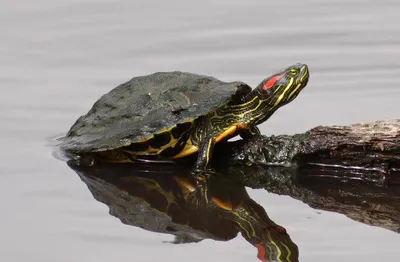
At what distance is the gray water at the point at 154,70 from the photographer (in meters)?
6.93

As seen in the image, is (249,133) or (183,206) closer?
(183,206)

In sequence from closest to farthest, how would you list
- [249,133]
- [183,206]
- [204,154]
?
[183,206], [204,154], [249,133]

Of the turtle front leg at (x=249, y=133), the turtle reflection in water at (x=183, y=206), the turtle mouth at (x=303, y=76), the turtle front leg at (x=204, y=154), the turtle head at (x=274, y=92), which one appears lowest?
the turtle reflection in water at (x=183, y=206)

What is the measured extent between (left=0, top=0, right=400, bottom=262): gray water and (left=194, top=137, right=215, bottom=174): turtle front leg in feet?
1.69

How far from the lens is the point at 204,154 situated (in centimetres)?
812

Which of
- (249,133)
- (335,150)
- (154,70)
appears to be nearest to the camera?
(335,150)

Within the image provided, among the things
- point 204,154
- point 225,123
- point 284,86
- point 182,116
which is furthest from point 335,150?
point 182,116

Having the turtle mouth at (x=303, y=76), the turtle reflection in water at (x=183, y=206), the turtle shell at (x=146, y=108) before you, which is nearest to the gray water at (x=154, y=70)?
the turtle reflection in water at (x=183, y=206)

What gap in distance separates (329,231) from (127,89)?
2340mm

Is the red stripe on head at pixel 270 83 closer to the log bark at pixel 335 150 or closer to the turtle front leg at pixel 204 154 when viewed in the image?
the log bark at pixel 335 150

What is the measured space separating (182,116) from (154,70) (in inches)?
113

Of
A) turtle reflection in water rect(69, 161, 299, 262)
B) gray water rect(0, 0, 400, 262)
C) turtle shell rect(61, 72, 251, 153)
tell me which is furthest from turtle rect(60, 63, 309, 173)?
gray water rect(0, 0, 400, 262)

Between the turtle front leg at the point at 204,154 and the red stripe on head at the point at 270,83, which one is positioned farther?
the red stripe on head at the point at 270,83

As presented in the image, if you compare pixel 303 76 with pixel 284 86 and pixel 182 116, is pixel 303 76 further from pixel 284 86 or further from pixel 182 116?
pixel 182 116
